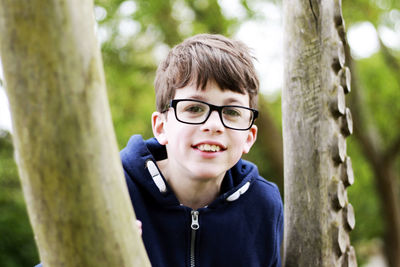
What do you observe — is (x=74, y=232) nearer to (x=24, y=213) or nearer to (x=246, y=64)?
(x=246, y=64)

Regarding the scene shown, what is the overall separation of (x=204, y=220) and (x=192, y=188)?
0.56ft

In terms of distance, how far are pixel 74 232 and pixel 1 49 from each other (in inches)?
18.9

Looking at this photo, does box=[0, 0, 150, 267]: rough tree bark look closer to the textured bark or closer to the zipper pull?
the zipper pull

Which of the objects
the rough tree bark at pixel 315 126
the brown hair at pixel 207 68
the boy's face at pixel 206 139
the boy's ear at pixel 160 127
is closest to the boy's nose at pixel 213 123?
the boy's face at pixel 206 139

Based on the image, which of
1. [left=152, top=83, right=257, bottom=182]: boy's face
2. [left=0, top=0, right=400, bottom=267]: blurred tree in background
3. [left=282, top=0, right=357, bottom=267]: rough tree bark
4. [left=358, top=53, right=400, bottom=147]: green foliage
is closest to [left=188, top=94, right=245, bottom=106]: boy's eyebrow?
[left=152, top=83, right=257, bottom=182]: boy's face

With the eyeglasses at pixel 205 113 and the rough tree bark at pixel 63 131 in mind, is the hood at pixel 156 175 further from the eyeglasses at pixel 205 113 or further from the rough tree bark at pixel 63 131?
the rough tree bark at pixel 63 131

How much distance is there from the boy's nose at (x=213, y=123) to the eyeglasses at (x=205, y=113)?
0.04 ft

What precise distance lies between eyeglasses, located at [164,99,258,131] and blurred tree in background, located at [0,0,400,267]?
488 cm

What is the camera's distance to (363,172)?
30.9 ft

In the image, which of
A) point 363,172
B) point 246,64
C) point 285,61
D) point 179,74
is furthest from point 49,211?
point 363,172

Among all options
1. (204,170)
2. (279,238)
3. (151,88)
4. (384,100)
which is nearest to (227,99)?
(204,170)

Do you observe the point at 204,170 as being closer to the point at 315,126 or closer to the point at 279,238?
the point at 315,126

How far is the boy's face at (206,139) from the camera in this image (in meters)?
1.79

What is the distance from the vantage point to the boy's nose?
1.77 m
